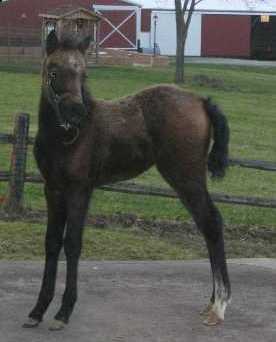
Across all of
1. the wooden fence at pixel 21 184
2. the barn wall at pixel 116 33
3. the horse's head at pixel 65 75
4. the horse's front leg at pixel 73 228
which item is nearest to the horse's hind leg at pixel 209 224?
the horse's front leg at pixel 73 228

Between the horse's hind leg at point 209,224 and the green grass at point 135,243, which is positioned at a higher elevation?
the horse's hind leg at point 209,224

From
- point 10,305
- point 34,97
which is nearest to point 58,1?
point 34,97

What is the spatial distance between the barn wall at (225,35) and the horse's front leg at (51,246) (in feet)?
167

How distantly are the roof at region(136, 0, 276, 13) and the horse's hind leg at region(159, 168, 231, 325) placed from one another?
164 ft

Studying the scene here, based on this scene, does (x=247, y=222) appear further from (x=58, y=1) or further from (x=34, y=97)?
(x=58, y=1)

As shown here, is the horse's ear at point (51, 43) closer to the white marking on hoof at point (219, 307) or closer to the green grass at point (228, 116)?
the white marking on hoof at point (219, 307)

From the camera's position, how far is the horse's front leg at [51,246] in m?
5.41

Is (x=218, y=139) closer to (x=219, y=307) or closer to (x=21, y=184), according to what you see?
(x=219, y=307)

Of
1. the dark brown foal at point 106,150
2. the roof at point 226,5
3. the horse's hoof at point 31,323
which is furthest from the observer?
the roof at point 226,5

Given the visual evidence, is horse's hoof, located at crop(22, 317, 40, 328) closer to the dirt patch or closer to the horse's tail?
the horse's tail

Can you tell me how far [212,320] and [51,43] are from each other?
213 centimetres

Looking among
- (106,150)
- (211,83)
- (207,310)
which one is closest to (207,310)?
(207,310)

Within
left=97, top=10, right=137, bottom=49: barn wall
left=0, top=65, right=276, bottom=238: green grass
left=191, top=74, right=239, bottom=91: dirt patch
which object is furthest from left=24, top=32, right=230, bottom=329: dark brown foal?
left=97, top=10, right=137, bottom=49: barn wall

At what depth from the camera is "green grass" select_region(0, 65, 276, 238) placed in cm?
980
